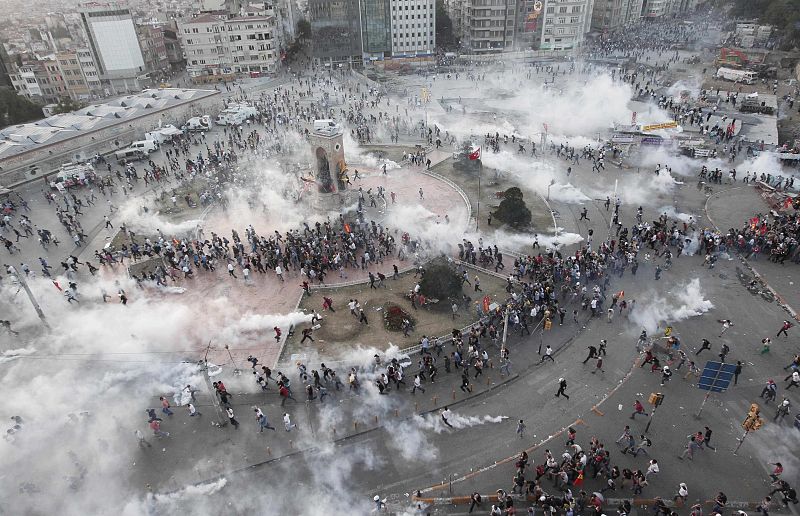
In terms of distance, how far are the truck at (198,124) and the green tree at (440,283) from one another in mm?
42040

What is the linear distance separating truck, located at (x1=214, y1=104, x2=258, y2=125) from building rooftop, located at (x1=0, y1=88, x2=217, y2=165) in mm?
4876

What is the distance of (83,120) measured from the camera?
162 ft

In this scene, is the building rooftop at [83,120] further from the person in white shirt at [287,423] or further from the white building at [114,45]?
the person in white shirt at [287,423]

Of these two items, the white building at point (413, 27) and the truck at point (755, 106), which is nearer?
the truck at point (755, 106)

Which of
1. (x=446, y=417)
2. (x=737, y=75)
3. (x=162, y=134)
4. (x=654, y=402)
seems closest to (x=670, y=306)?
(x=654, y=402)

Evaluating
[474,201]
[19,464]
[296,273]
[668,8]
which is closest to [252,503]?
[19,464]

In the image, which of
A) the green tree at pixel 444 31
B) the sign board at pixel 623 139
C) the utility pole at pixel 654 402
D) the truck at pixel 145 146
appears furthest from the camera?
the green tree at pixel 444 31

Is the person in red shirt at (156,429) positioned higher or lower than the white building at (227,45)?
lower

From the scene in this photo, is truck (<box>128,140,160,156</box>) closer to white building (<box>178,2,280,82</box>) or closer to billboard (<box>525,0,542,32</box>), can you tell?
white building (<box>178,2,280,82</box>)

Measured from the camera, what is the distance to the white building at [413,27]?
87062mm

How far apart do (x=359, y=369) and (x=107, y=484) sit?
950 centimetres

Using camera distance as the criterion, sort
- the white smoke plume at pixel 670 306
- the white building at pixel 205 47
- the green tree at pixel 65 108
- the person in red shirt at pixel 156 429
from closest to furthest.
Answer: the person in red shirt at pixel 156 429
the white smoke plume at pixel 670 306
the green tree at pixel 65 108
the white building at pixel 205 47

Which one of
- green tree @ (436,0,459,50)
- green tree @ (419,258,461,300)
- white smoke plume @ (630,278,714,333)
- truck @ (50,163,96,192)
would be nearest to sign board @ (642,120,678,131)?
white smoke plume @ (630,278,714,333)

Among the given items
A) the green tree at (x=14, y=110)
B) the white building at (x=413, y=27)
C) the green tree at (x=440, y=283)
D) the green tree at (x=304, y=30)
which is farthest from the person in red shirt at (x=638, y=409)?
the green tree at (x=304, y=30)
